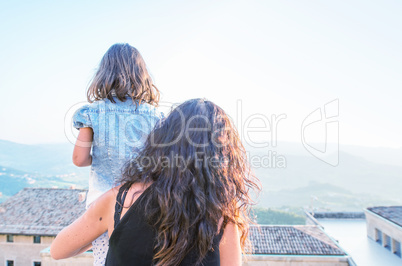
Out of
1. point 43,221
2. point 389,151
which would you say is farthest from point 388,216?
point 389,151

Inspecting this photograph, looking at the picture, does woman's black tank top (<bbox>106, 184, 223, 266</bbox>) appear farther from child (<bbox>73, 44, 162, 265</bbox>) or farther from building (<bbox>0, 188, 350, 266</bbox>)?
building (<bbox>0, 188, 350, 266</bbox>)

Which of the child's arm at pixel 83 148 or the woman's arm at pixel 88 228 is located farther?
the child's arm at pixel 83 148

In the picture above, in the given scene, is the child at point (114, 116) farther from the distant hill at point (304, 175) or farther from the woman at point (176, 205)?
the distant hill at point (304, 175)

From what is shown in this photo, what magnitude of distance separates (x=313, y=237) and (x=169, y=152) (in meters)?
13.3

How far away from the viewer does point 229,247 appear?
3.81ft

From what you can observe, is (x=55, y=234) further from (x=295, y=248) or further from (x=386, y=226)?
(x=386, y=226)

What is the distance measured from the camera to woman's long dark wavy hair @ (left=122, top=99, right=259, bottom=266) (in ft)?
Result: 3.53

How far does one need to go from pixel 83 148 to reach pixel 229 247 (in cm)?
95

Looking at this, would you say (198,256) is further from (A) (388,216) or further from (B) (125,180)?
(A) (388,216)

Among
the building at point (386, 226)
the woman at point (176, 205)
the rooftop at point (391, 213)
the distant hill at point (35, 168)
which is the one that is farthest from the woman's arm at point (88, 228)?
the distant hill at point (35, 168)

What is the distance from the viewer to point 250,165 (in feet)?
4.68

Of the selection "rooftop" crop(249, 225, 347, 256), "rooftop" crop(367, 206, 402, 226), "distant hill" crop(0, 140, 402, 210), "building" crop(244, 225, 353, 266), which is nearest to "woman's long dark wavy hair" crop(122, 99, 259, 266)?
"building" crop(244, 225, 353, 266)

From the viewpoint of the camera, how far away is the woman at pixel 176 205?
1062 mm

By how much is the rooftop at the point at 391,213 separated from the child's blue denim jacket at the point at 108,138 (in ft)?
46.5
